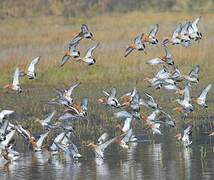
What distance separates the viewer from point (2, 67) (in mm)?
32812

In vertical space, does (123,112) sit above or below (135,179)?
above

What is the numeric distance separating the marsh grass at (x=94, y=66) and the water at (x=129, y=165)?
6.26ft

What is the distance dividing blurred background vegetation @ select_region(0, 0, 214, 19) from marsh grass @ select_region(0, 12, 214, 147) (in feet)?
17.5

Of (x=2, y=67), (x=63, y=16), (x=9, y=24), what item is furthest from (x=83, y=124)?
(x=63, y=16)

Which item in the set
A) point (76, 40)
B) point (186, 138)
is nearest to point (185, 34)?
point (186, 138)

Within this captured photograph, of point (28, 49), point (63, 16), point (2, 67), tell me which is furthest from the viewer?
point (63, 16)

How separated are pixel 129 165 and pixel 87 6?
3437cm

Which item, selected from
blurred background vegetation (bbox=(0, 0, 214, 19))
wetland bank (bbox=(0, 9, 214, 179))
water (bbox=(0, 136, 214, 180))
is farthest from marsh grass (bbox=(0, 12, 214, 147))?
blurred background vegetation (bbox=(0, 0, 214, 19))

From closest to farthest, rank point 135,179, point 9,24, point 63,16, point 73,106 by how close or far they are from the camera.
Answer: point 135,179 → point 73,106 → point 9,24 → point 63,16

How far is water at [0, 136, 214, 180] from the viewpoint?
17625 millimetres

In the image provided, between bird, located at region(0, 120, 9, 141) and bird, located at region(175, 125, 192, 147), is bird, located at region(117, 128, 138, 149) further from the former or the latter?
bird, located at region(0, 120, 9, 141)

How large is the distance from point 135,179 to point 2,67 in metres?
16.3

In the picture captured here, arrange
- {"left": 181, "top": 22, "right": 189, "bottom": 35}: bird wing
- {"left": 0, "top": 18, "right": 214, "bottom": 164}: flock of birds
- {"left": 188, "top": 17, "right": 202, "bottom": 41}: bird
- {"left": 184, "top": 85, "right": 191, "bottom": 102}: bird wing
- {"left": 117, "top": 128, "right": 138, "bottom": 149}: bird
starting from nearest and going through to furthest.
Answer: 1. {"left": 0, "top": 18, "right": 214, "bottom": 164}: flock of birds
2. {"left": 117, "top": 128, "right": 138, "bottom": 149}: bird
3. {"left": 188, "top": 17, "right": 202, "bottom": 41}: bird
4. {"left": 181, "top": 22, "right": 189, "bottom": 35}: bird wing
5. {"left": 184, "top": 85, "right": 191, "bottom": 102}: bird wing

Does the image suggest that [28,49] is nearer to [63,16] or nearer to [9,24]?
[9,24]
